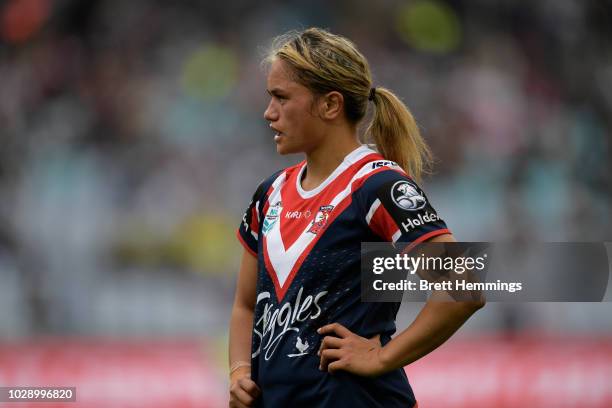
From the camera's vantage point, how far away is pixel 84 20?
848 cm

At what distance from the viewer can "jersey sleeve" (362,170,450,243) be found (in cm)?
248

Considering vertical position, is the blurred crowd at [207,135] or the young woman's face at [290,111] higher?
the blurred crowd at [207,135]

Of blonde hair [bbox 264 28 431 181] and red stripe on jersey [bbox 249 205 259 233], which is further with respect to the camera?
red stripe on jersey [bbox 249 205 259 233]

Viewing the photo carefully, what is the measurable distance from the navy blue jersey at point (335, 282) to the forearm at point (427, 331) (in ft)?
0.33

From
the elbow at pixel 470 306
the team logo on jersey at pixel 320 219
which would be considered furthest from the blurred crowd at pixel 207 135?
the elbow at pixel 470 306

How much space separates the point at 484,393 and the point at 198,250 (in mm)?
2937

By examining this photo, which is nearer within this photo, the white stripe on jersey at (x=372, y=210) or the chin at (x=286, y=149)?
the white stripe on jersey at (x=372, y=210)

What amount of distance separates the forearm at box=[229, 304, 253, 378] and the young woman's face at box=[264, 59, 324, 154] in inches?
21.6

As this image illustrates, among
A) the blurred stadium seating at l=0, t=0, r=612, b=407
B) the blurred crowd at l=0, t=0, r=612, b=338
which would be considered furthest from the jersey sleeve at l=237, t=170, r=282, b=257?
the blurred crowd at l=0, t=0, r=612, b=338

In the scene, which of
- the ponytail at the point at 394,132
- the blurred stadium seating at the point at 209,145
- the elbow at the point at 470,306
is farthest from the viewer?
the blurred stadium seating at the point at 209,145

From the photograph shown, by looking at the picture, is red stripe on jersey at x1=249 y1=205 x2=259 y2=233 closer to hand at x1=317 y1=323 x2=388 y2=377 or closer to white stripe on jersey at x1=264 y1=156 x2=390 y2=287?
white stripe on jersey at x1=264 y1=156 x2=390 y2=287

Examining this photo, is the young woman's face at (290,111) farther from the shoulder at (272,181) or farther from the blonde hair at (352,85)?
the shoulder at (272,181)

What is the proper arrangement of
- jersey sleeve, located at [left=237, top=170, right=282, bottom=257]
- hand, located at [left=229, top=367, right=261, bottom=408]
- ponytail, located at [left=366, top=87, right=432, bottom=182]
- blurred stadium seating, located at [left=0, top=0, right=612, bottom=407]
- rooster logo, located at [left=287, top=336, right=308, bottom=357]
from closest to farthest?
rooster logo, located at [left=287, top=336, right=308, bottom=357] < hand, located at [left=229, top=367, right=261, bottom=408] < ponytail, located at [left=366, top=87, right=432, bottom=182] < jersey sleeve, located at [left=237, top=170, right=282, bottom=257] < blurred stadium seating, located at [left=0, top=0, right=612, bottom=407]

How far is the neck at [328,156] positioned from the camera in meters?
2.75
